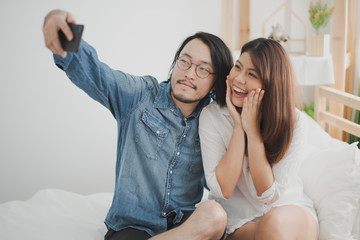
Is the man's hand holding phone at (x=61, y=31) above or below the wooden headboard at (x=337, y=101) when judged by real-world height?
above

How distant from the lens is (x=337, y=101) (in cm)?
232

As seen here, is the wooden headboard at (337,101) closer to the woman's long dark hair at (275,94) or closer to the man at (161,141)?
the woman's long dark hair at (275,94)

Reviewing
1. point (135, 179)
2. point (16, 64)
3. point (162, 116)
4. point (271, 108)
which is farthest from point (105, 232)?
point (16, 64)

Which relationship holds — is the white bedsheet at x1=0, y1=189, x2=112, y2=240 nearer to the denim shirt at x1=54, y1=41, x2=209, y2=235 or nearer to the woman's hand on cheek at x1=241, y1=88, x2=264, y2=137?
the denim shirt at x1=54, y1=41, x2=209, y2=235

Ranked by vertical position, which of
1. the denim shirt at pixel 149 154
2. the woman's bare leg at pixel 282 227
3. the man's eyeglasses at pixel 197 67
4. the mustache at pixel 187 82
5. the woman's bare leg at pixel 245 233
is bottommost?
the woman's bare leg at pixel 245 233

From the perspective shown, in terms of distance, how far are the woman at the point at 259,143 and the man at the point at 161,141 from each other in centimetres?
8

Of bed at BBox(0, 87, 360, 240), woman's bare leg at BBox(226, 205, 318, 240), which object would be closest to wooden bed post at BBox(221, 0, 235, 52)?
bed at BBox(0, 87, 360, 240)

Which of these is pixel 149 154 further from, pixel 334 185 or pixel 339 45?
pixel 339 45

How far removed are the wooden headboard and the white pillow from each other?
0.33m

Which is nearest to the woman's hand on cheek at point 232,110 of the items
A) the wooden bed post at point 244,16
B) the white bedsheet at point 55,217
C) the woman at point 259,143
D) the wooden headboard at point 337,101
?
the woman at point 259,143

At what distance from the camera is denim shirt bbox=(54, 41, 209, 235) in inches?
58.6

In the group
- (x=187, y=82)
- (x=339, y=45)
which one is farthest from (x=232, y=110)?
(x=339, y=45)

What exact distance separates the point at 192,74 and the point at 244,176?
1.49ft

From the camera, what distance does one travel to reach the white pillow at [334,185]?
1.49 meters
